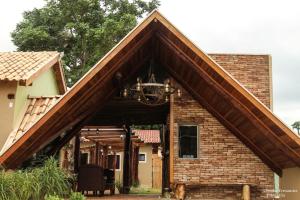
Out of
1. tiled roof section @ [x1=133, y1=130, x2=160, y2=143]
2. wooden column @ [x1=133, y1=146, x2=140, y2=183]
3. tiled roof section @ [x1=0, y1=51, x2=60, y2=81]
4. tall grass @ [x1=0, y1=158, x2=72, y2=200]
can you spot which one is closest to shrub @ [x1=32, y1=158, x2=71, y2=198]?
tall grass @ [x1=0, y1=158, x2=72, y2=200]

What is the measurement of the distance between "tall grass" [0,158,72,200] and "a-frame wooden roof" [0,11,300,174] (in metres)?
0.72

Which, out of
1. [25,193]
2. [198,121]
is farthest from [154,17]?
[25,193]

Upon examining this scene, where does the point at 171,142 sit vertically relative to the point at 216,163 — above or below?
above

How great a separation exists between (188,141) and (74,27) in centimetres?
1962

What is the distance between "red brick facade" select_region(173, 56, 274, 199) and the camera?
12.5 metres

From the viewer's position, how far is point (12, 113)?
1401 cm

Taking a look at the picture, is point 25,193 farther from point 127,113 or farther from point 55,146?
point 127,113

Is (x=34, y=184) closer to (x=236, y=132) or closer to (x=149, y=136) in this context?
(x=236, y=132)

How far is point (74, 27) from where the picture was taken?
1194 inches

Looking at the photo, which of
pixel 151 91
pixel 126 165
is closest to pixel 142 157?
pixel 126 165

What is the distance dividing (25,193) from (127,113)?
602 cm

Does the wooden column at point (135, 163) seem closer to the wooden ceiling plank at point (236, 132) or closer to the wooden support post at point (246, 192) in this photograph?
the wooden ceiling plank at point (236, 132)

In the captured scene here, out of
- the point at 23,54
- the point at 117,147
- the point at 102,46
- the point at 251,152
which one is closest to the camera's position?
the point at 251,152

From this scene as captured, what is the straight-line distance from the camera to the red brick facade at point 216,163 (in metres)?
12.5
